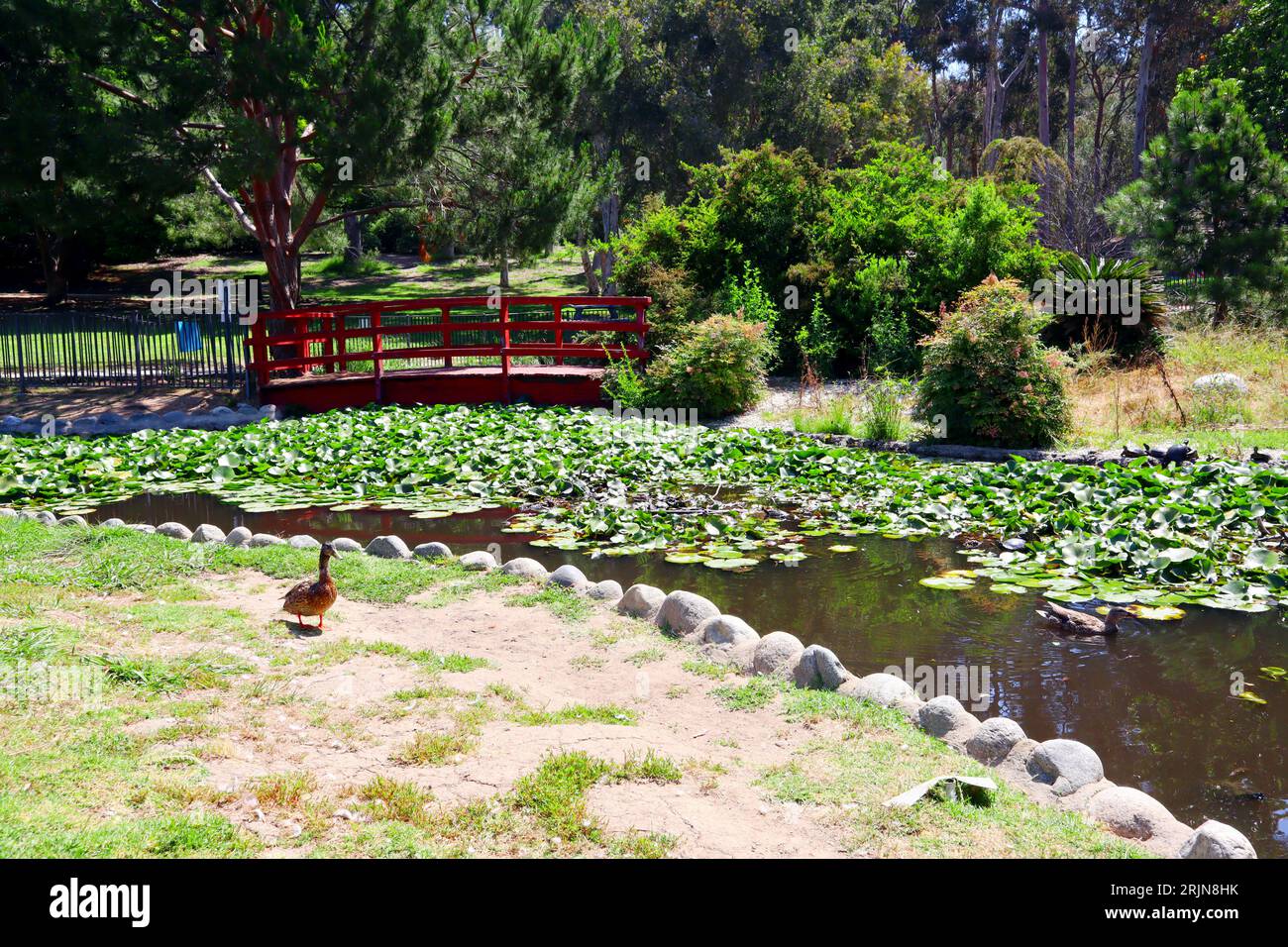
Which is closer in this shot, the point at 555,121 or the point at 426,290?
the point at 555,121

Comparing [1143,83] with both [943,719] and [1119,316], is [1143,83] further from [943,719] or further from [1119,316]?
[943,719]

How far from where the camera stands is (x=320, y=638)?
6148 millimetres

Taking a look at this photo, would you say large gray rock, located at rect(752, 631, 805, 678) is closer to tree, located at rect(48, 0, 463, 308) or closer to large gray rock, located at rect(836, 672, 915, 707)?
large gray rock, located at rect(836, 672, 915, 707)

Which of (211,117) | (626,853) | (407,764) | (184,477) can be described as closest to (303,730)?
(407,764)

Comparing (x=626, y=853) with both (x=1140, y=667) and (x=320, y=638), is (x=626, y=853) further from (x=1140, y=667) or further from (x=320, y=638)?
(x=1140, y=667)

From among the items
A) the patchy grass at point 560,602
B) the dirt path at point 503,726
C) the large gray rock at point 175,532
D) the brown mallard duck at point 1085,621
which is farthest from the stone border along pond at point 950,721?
the large gray rock at point 175,532

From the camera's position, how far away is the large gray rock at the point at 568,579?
754cm

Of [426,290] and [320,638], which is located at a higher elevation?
[426,290]

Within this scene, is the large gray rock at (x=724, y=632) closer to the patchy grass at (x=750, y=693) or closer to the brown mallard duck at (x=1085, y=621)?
the patchy grass at (x=750, y=693)

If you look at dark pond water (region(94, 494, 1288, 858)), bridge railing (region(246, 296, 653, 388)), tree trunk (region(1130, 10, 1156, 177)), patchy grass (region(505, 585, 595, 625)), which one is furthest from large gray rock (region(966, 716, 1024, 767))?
tree trunk (region(1130, 10, 1156, 177))

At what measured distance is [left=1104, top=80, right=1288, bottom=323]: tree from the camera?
19969 millimetres
